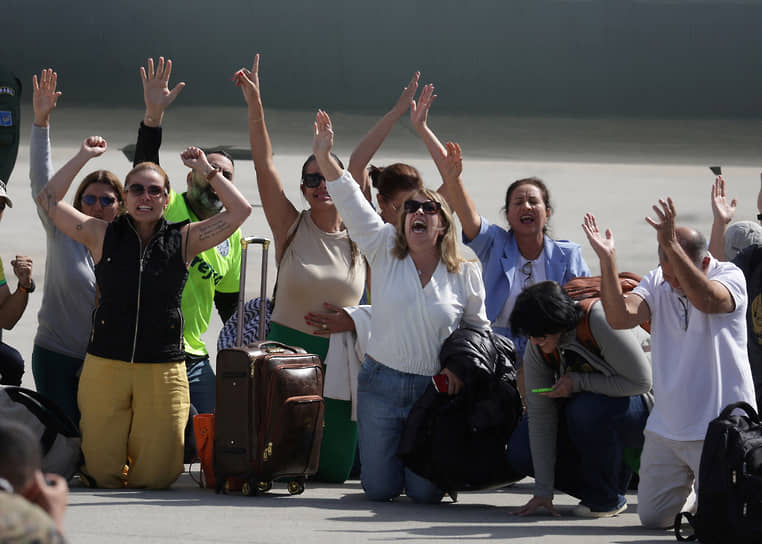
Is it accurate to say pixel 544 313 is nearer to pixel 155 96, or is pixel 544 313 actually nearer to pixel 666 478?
pixel 666 478

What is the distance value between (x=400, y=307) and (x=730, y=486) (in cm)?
144

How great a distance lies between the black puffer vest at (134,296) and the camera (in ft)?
14.0

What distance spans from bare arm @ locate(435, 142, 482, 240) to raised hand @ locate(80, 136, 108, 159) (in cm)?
142

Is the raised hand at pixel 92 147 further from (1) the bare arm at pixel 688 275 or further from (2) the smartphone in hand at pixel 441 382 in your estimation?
(1) the bare arm at pixel 688 275

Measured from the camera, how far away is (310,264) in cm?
467

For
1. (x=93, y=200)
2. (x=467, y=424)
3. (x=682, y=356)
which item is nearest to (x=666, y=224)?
(x=682, y=356)

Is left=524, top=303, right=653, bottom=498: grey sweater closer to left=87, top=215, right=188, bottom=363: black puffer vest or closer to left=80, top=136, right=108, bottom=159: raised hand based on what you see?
left=87, top=215, right=188, bottom=363: black puffer vest

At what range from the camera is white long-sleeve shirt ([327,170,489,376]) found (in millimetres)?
4277

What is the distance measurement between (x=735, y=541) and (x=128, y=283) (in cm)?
239

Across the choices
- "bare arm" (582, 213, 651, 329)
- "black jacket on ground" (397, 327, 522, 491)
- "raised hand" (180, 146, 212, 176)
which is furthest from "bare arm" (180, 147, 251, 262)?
"bare arm" (582, 213, 651, 329)

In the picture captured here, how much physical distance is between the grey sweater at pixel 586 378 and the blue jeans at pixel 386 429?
1.53ft

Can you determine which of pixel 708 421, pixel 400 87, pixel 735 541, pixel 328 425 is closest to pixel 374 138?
pixel 400 87

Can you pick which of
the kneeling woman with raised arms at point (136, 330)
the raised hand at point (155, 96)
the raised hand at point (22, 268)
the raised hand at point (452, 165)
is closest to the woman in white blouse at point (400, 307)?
the raised hand at point (452, 165)

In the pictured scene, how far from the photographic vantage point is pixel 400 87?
5.73 m
